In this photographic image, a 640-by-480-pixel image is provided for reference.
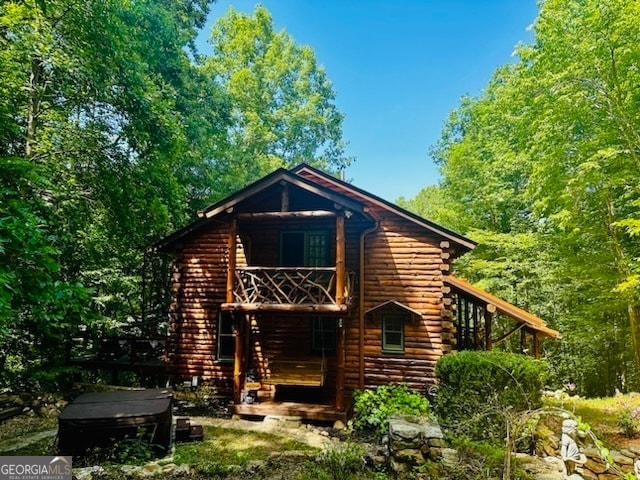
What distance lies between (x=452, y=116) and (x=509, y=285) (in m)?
14.9

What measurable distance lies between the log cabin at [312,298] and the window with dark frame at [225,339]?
0.03 meters

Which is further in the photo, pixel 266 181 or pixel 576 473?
pixel 266 181

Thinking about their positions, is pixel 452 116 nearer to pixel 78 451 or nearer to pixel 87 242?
pixel 87 242

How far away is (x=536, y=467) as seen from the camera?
687 centimetres

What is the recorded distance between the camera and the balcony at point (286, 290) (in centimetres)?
954

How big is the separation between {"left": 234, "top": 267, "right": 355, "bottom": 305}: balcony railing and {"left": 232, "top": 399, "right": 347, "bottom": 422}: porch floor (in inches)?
110

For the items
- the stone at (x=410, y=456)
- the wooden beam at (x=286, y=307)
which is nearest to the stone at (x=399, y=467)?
the stone at (x=410, y=456)

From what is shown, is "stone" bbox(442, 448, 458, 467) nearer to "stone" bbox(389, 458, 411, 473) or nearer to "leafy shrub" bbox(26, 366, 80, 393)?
"stone" bbox(389, 458, 411, 473)

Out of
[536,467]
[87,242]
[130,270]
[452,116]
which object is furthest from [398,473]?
[452,116]

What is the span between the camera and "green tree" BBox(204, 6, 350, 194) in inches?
1056

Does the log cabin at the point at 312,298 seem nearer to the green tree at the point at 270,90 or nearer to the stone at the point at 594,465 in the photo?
the stone at the point at 594,465

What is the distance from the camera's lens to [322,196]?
962 cm

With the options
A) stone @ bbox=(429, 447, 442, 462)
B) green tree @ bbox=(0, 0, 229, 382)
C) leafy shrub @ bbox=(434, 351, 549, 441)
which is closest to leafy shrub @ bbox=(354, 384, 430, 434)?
leafy shrub @ bbox=(434, 351, 549, 441)

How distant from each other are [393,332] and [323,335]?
221cm
